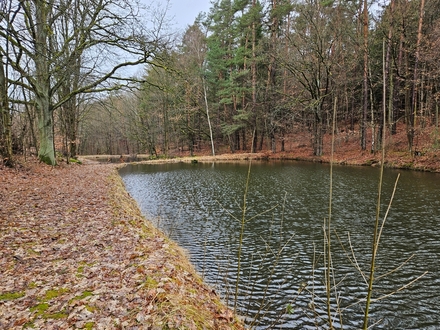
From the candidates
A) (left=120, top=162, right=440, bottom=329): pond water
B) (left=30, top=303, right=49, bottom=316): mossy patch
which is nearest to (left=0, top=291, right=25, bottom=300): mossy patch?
(left=30, top=303, right=49, bottom=316): mossy patch

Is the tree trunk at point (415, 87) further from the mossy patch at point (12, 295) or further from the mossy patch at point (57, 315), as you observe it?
the mossy patch at point (12, 295)

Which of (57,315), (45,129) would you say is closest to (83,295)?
(57,315)

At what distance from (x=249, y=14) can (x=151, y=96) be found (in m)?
16.7

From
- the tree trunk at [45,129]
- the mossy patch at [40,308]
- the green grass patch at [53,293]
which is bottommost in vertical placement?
the mossy patch at [40,308]

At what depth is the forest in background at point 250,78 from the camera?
49.5ft

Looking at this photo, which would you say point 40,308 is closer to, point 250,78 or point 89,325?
point 89,325

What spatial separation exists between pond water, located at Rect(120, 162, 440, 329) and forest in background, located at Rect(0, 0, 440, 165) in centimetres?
628

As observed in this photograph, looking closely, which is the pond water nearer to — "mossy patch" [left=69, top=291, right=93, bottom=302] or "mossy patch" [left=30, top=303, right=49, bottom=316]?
"mossy patch" [left=69, top=291, right=93, bottom=302]

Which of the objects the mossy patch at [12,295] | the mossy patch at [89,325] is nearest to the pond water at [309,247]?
the mossy patch at [89,325]

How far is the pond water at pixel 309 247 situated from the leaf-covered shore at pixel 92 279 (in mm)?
920

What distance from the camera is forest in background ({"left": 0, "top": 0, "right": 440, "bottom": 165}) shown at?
15078 millimetres

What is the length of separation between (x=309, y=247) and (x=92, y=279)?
5.17m

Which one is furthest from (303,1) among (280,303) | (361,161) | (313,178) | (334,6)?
(280,303)

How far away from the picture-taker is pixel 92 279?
3879 millimetres
